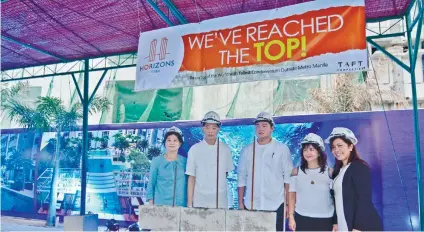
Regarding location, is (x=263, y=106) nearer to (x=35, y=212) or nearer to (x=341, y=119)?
(x=341, y=119)

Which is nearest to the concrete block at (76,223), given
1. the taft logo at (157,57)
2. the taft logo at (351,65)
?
the taft logo at (157,57)

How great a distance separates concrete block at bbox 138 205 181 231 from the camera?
2.63 metres

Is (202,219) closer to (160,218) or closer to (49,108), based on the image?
(160,218)

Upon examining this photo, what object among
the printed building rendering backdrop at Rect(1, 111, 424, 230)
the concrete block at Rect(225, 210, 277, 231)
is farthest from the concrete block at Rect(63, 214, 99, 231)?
the concrete block at Rect(225, 210, 277, 231)

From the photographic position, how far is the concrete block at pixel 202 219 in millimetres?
2479

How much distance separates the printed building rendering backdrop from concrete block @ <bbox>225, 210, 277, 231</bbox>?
198 inches

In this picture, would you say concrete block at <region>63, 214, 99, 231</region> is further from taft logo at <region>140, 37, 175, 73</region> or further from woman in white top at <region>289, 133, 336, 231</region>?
woman in white top at <region>289, 133, 336, 231</region>

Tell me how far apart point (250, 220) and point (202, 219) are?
0.36 meters

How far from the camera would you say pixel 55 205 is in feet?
32.8

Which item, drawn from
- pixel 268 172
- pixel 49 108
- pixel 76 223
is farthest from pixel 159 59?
pixel 49 108

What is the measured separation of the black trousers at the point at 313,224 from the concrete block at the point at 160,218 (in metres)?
1.26

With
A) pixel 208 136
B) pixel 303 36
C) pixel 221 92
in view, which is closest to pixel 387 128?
pixel 303 36

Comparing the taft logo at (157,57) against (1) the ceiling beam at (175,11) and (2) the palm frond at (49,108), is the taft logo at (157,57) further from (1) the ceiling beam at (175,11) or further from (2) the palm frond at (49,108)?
(2) the palm frond at (49,108)

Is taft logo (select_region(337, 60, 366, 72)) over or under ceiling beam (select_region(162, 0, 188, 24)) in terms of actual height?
under
